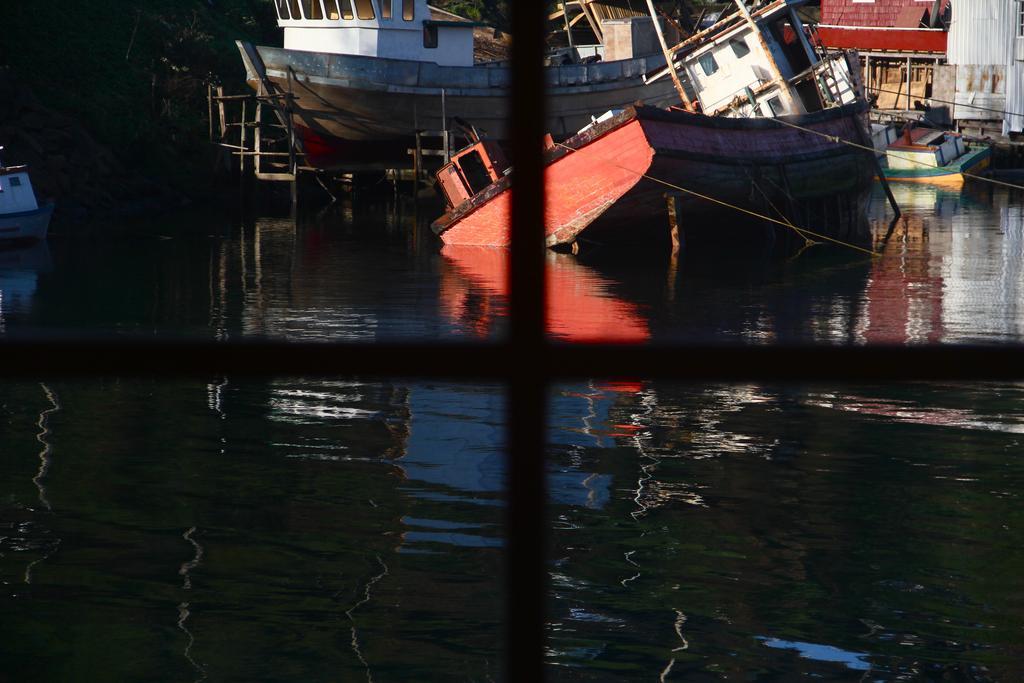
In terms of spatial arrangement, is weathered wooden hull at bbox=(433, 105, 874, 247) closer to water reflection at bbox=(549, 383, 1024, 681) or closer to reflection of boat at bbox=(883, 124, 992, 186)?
water reflection at bbox=(549, 383, 1024, 681)

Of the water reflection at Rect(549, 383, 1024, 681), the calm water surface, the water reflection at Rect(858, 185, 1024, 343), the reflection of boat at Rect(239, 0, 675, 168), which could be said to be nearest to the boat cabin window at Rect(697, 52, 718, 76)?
the water reflection at Rect(858, 185, 1024, 343)

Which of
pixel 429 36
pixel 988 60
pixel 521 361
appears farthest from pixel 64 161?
pixel 988 60

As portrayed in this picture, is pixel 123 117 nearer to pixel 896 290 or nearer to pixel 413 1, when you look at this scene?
pixel 413 1

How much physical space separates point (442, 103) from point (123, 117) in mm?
8467

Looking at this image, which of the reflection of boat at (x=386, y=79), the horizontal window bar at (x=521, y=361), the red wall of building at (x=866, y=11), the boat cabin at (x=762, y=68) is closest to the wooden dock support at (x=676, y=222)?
the boat cabin at (x=762, y=68)

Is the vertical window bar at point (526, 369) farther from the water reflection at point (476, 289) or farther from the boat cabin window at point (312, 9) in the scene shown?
the boat cabin window at point (312, 9)

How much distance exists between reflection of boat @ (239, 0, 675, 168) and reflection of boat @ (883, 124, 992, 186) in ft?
34.2

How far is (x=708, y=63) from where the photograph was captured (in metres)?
26.8

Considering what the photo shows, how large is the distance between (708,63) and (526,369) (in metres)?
26.4

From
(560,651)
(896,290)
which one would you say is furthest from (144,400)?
(896,290)

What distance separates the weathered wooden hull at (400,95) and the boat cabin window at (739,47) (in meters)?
5.94

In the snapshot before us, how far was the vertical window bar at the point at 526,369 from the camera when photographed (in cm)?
135

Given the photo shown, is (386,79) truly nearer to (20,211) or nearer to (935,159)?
(20,211)

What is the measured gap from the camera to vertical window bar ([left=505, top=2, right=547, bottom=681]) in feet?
4.43
